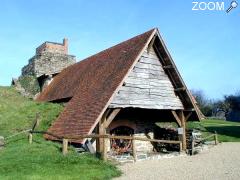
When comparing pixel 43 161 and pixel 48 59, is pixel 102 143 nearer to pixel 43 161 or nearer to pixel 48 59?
pixel 43 161

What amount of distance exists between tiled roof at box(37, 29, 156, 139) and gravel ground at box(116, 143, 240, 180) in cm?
246

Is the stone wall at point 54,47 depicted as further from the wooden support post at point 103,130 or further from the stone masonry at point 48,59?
the wooden support post at point 103,130

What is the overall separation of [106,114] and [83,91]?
345 cm

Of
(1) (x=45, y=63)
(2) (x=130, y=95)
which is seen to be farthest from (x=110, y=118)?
(1) (x=45, y=63)

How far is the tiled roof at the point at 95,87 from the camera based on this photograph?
45.5 feet

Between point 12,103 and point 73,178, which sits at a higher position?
point 12,103

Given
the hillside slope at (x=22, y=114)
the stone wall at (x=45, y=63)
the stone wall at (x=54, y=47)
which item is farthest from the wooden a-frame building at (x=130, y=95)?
the stone wall at (x=54, y=47)

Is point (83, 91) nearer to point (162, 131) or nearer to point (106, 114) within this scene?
point (106, 114)

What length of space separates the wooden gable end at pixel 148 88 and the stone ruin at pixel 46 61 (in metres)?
15.4

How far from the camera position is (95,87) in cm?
1612

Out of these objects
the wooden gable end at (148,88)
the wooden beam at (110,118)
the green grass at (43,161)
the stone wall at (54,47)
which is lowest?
the green grass at (43,161)

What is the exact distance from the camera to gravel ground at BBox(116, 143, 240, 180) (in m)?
11.2

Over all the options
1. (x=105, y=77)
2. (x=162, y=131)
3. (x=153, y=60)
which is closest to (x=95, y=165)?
(x=105, y=77)

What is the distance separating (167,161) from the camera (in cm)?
1474
